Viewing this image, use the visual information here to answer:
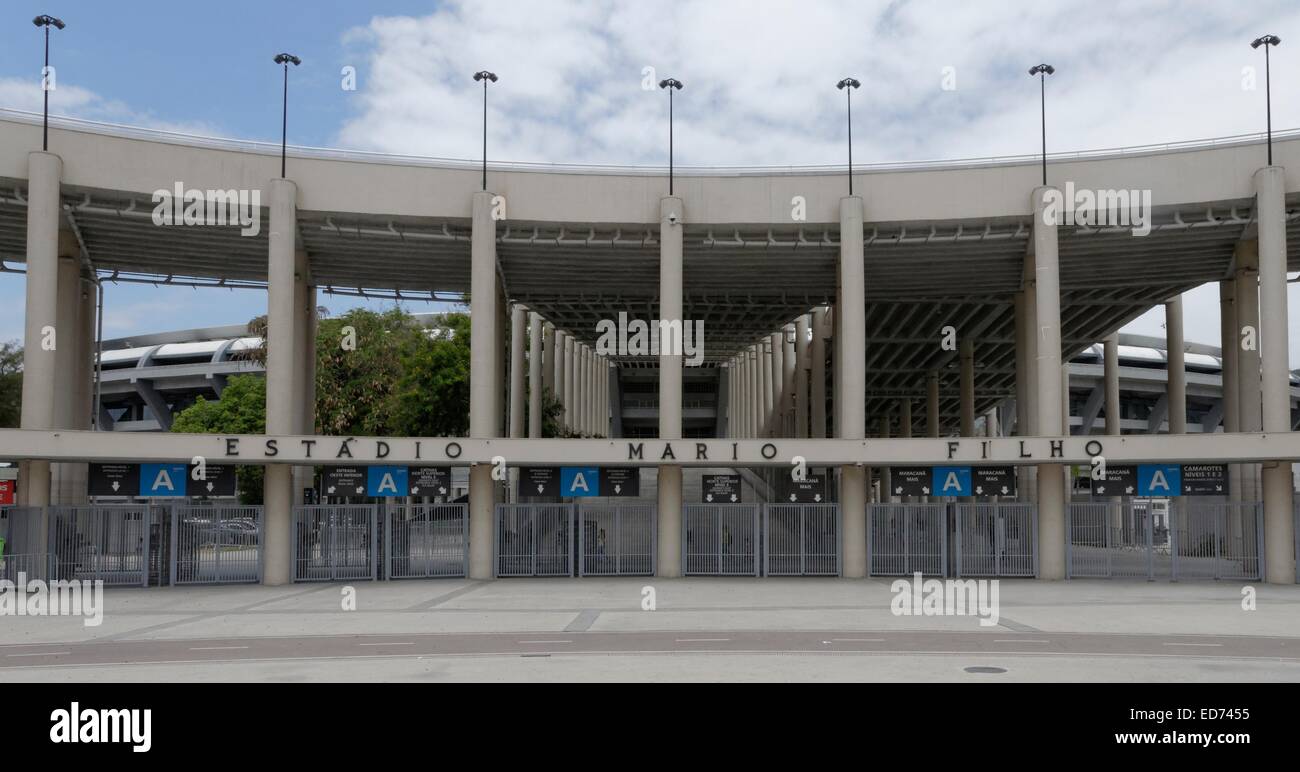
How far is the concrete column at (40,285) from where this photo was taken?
29266 mm

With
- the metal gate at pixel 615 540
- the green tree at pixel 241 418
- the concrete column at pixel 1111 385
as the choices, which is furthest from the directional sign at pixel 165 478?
the concrete column at pixel 1111 385

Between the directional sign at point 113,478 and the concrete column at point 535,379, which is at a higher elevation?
the concrete column at point 535,379

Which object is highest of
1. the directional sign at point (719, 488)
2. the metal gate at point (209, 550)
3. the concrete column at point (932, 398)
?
the concrete column at point (932, 398)

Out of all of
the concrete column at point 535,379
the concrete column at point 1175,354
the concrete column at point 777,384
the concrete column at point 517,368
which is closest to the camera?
the concrete column at point 517,368

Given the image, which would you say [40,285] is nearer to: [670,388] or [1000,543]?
[670,388]

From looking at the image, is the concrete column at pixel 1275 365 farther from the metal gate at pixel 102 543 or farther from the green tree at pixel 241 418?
the green tree at pixel 241 418

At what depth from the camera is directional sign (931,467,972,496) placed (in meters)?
32.8

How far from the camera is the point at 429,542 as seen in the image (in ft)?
107

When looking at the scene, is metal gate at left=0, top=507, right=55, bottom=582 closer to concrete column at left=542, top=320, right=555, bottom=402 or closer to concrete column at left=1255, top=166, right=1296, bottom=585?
concrete column at left=1255, top=166, right=1296, bottom=585

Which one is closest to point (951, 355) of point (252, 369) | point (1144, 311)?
point (1144, 311)

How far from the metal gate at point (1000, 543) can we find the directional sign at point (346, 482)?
18.2m

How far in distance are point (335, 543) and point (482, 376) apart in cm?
671

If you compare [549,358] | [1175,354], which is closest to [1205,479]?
[1175,354]

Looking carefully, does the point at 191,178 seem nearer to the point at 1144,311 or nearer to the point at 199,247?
the point at 199,247
